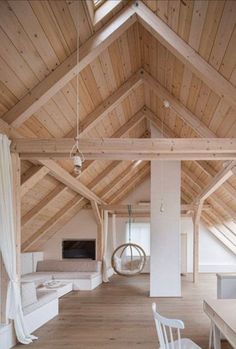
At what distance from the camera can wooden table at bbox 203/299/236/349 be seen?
310 centimetres

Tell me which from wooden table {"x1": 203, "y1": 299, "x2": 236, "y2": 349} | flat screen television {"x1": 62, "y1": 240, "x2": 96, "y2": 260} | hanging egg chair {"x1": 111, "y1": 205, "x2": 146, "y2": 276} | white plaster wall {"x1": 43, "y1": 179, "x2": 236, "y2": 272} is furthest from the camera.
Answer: white plaster wall {"x1": 43, "y1": 179, "x2": 236, "y2": 272}

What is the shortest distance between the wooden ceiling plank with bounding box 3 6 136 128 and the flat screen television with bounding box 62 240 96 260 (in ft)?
26.8

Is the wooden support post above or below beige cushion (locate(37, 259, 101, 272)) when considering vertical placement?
above

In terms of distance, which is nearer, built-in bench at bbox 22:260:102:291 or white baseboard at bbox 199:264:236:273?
built-in bench at bbox 22:260:102:291

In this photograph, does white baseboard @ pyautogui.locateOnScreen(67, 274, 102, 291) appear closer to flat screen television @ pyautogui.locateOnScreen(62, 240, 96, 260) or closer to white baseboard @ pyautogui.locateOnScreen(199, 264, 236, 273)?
flat screen television @ pyautogui.locateOnScreen(62, 240, 96, 260)

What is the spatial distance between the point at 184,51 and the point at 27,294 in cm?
415

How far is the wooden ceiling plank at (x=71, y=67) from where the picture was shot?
420 centimetres

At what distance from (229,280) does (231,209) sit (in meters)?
4.50

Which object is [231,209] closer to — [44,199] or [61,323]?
[44,199]

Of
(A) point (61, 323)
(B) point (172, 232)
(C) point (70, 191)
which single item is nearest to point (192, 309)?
(B) point (172, 232)

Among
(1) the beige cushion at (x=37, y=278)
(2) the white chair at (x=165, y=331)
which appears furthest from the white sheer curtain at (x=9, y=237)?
(1) the beige cushion at (x=37, y=278)

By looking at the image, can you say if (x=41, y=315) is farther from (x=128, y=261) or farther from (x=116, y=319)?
(x=128, y=261)

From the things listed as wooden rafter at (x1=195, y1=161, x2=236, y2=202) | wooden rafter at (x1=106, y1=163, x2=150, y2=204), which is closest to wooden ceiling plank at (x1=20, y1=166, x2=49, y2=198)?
wooden rafter at (x1=195, y1=161, x2=236, y2=202)

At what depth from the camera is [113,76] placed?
18.5ft
